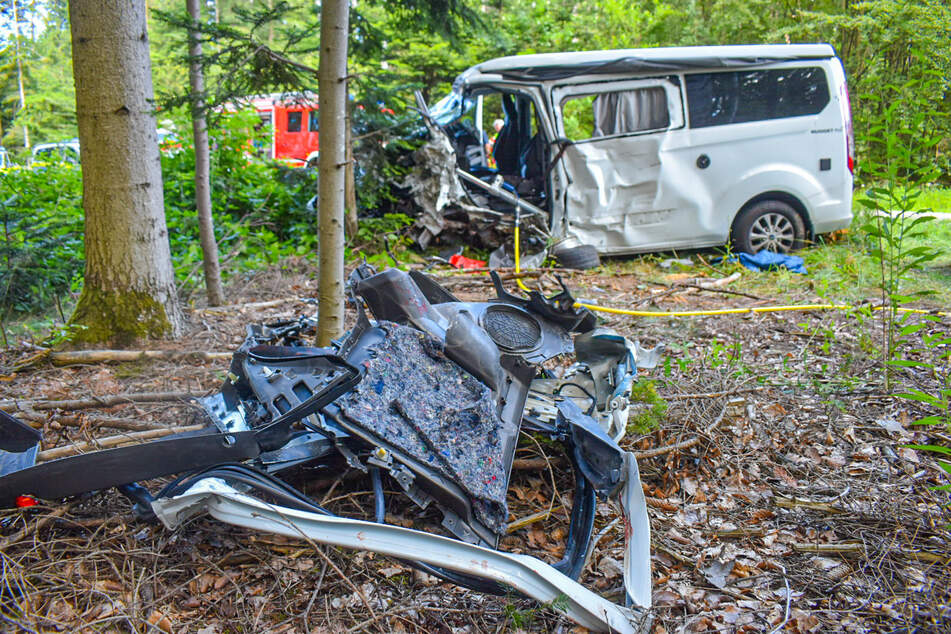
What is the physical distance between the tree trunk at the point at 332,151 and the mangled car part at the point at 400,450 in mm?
617

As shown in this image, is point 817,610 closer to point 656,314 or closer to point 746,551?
point 746,551

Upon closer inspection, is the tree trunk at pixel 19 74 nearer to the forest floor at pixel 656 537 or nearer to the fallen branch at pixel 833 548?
the forest floor at pixel 656 537

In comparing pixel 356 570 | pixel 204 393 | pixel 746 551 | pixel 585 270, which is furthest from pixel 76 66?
pixel 585 270

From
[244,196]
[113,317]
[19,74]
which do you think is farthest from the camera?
[19,74]

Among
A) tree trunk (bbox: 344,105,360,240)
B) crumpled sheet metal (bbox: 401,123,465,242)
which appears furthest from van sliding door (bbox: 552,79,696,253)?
tree trunk (bbox: 344,105,360,240)

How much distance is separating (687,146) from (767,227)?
1.34 m

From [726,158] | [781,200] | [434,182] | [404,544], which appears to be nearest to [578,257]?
[434,182]

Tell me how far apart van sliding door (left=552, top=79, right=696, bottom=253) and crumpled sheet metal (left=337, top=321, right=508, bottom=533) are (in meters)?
4.94

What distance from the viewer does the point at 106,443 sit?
241 centimetres

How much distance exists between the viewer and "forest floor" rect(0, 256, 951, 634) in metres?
1.82

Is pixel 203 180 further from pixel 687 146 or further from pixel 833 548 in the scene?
pixel 687 146

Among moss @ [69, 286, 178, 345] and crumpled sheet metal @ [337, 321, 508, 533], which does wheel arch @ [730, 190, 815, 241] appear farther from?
moss @ [69, 286, 178, 345]

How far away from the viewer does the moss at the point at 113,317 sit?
146 inches

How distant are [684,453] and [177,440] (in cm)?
207
